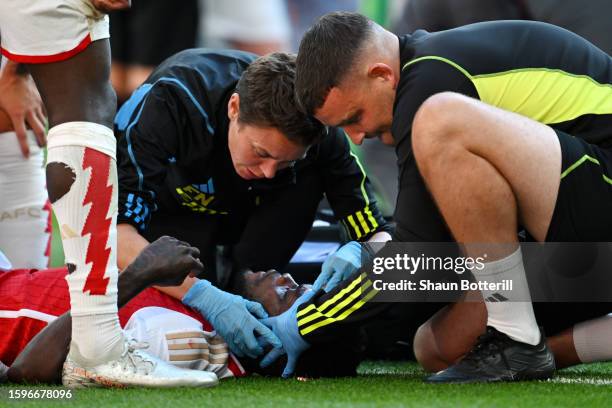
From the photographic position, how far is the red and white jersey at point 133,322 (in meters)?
2.54

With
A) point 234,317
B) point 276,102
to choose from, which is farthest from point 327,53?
point 234,317

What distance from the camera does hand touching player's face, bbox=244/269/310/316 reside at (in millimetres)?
2828

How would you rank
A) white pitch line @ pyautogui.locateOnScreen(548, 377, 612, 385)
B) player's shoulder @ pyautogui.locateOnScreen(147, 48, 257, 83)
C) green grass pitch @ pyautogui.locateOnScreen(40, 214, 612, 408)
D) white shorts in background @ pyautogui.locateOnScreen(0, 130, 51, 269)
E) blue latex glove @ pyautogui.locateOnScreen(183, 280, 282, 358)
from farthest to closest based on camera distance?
white shorts in background @ pyautogui.locateOnScreen(0, 130, 51, 269) → player's shoulder @ pyautogui.locateOnScreen(147, 48, 257, 83) → blue latex glove @ pyautogui.locateOnScreen(183, 280, 282, 358) → white pitch line @ pyautogui.locateOnScreen(548, 377, 612, 385) → green grass pitch @ pyautogui.locateOnScreen(40, 214, 612, 408)

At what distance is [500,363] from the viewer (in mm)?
2518

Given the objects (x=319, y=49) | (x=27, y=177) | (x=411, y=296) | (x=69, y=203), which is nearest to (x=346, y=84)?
(x=319, y=49)

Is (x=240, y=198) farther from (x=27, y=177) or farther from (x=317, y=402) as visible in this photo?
(x=317, y=402)

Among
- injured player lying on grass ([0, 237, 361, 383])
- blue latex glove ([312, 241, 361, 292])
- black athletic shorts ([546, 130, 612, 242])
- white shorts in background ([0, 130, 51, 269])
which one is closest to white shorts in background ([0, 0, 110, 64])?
injured player lying on grass ([0, 237, 361, 383])

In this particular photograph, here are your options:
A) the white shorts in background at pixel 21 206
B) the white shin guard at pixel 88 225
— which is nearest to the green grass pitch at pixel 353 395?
the white shin guard at pixel 88 225

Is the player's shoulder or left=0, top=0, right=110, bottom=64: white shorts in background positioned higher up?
left=0, top=0, right=110, bottom=64: white shorts in background

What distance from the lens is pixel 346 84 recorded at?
266cm

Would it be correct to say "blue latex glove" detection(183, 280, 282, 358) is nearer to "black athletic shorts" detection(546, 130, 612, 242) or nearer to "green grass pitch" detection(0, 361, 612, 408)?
"green grass pitch" detection(0, 361, 612, 408)

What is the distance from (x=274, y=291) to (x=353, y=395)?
0.56m

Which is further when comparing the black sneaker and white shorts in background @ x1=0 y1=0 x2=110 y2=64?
the black sneaker

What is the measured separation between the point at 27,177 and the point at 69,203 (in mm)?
1240
